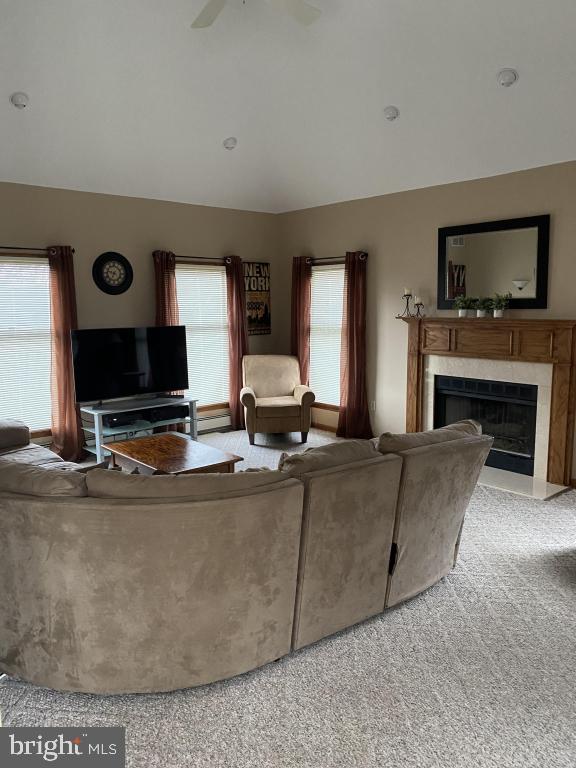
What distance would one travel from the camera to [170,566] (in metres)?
2.34

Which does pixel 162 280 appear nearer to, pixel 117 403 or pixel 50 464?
pixel 117 403

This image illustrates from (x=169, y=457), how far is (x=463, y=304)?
10.3 feet

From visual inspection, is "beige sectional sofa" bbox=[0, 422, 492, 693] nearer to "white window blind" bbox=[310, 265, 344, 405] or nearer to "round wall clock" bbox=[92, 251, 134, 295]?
"round wall clock" bbox=[92, 251, 134, 295]

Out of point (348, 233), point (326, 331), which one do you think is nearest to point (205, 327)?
point (326, 331)

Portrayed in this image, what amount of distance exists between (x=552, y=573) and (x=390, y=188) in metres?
4.24

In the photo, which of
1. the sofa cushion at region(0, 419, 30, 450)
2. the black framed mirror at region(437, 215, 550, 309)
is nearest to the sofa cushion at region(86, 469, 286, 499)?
the sofa cushion at region(0, 419, 30, 450)

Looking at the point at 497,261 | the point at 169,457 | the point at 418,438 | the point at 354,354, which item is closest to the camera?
the point at 418,438

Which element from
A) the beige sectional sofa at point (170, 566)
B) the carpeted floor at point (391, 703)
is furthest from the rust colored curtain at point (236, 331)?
the beige sectional sofa at point (170, 566)

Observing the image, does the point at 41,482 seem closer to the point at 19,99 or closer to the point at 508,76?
the point at 19,99

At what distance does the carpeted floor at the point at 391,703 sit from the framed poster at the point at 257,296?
5002 millimetres

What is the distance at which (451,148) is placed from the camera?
5.47m

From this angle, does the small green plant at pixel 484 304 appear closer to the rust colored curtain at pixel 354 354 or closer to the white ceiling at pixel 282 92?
the white ceiling at pixel 282 92

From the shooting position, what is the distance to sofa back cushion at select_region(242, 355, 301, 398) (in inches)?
280

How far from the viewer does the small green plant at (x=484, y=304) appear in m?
5.64
